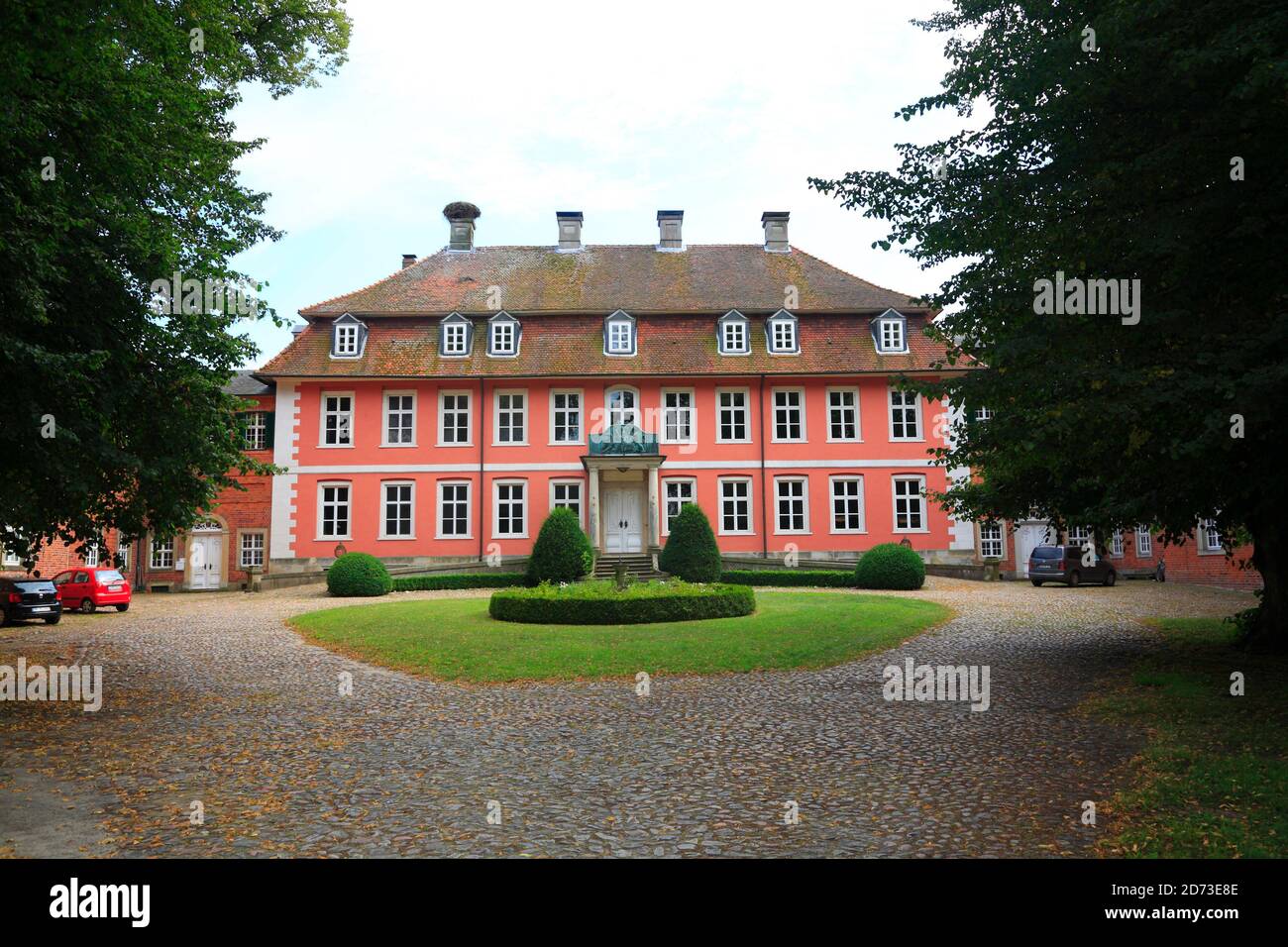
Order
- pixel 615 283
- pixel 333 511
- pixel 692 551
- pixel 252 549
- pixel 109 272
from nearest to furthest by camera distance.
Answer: pixel 109 272, pixel 692 551, pixel 333 511, pixel 252 549, pixel 615 283

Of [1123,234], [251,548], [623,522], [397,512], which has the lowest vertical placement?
[251,548]

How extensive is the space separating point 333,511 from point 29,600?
11313 millimetres

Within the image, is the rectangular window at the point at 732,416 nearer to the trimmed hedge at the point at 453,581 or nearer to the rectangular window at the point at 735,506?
the rectangular window at the point at 735,506

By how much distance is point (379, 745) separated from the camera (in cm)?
777

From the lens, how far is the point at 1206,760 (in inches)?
263

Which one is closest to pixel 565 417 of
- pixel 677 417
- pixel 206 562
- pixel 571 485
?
pixel 571 485

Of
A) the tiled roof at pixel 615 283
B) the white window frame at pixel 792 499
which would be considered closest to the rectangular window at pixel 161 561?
the tiled roof at pixel 615 283

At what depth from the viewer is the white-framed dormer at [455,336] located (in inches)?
1264

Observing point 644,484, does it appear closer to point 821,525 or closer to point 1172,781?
point 821,525

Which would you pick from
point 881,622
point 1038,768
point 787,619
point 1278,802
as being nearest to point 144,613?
point 787,619

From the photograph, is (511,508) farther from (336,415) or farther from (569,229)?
(569,229)

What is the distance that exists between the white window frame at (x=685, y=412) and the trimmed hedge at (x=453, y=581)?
7874 millimetres

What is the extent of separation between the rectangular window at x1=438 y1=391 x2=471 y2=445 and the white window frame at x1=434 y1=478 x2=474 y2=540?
1.51 m
